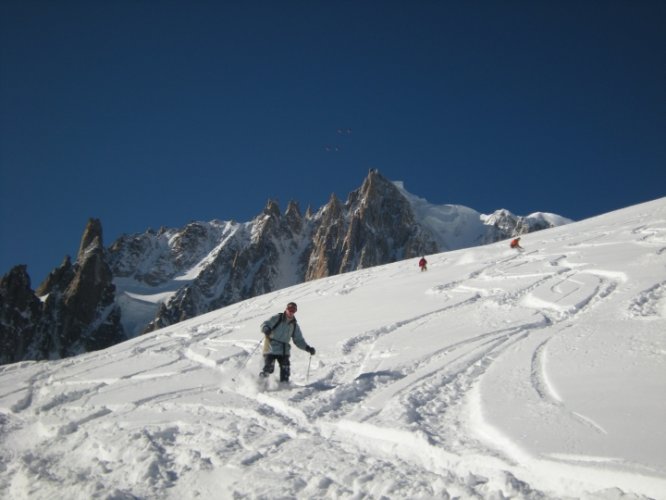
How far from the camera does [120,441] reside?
5.73m

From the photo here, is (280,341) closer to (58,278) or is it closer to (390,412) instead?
(390,412)

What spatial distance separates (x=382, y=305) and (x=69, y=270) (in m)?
154

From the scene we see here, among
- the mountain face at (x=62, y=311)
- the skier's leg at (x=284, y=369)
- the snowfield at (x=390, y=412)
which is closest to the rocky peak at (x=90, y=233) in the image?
the mountain face at (x=62, y=311)

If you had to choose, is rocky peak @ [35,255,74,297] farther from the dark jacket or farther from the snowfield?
the dark jacket

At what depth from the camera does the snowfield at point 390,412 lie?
4281mm

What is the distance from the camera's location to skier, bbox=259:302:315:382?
27.2ft

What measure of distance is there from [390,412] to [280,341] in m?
3.15

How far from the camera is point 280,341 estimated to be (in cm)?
848

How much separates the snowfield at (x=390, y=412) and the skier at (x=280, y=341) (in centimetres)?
35

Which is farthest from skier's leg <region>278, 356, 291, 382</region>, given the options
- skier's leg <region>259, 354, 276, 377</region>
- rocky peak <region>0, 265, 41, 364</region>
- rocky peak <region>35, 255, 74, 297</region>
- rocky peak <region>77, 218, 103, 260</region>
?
rocky peak <region>77, 218, 103, 260</region>

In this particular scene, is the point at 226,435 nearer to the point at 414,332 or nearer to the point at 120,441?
the point at 120,441

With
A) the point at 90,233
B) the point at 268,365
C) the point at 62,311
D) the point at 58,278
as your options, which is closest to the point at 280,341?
the point at 268,365

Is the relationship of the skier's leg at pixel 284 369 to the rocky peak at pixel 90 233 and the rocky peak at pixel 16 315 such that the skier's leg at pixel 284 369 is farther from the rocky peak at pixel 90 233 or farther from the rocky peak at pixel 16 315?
the rocky peak at pixel 90 233

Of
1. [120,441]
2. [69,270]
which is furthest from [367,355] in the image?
[69,270]
